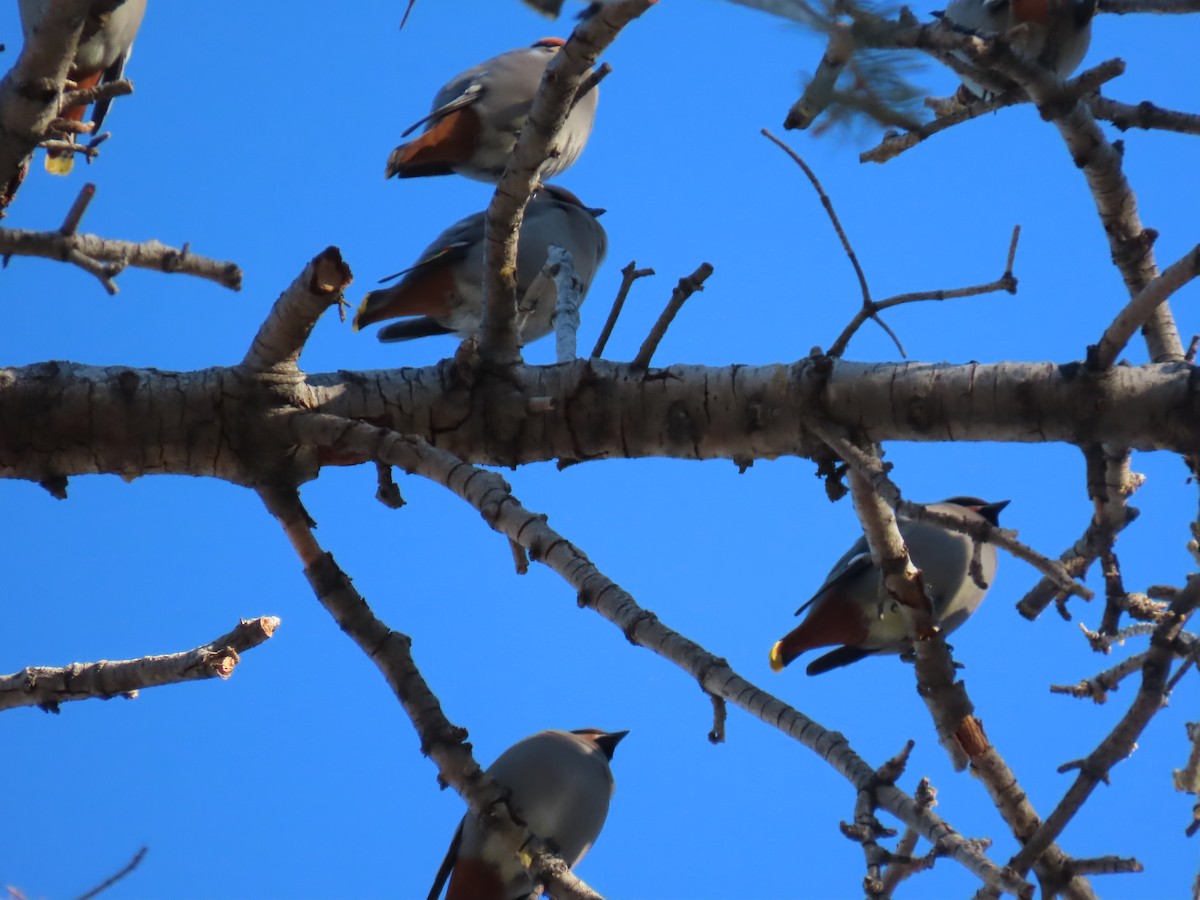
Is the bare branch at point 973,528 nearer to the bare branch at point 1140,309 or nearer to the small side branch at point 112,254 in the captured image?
the bare branch at point 1140,309

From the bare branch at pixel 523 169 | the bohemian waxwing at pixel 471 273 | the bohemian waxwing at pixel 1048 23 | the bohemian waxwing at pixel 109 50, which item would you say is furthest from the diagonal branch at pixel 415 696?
the bohemian waxwing at pixel 109 50

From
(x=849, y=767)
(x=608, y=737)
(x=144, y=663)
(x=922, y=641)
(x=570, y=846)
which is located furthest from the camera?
(x=608, y=737)

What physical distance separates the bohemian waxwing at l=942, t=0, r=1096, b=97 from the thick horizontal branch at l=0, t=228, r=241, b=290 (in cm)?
180

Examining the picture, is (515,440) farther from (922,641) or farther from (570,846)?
(570,846)

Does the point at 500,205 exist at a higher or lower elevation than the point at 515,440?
higher

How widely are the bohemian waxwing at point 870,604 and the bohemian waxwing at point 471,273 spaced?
Result: 134 cm

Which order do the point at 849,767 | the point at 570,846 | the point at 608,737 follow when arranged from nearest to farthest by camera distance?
the point at 849,767, the point at 570,846, the point at 608,737

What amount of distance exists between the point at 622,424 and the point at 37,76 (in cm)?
136

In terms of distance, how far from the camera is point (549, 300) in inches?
171

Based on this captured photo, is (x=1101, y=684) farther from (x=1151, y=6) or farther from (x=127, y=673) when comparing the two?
(x=127, y=673)

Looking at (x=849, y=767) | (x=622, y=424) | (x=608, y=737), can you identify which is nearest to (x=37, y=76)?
(x=622, y=424)

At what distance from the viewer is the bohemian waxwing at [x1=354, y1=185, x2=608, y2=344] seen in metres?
4.28

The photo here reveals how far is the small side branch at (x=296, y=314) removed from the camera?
83.9 inches

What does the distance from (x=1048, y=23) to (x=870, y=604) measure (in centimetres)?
176
